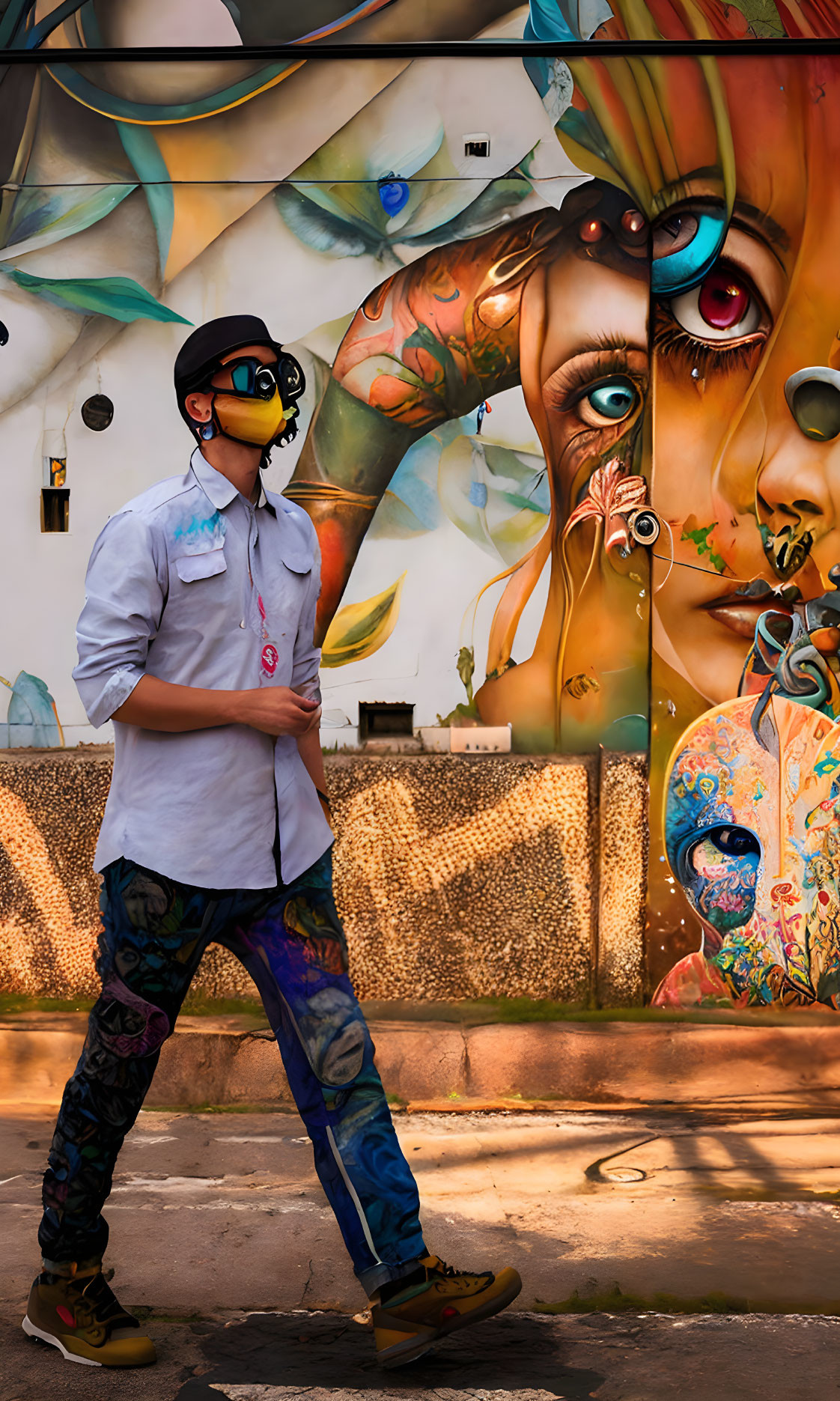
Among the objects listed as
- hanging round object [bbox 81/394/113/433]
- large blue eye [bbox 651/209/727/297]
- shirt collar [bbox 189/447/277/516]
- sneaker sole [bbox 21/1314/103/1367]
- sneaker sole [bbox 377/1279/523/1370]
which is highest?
large blue eye [bbox 651/209/727/297]

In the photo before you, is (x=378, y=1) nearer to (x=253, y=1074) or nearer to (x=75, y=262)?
(x=75, y=262)

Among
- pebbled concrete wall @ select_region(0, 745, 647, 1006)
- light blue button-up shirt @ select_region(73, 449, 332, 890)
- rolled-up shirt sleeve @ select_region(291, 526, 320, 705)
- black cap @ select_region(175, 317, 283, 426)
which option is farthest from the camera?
pebbled concrete wall @ select_region(0, 745, 647, 1006)

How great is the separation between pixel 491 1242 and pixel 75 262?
12.5ft

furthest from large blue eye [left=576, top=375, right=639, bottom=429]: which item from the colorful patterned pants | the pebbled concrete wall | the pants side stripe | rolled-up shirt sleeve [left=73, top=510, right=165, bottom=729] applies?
the pants side stripe

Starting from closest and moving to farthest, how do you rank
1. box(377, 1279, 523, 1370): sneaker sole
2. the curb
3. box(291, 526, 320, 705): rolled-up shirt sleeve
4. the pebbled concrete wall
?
box(377, 1279, 523, 1370): sneaker sole → box(291, 526, 320, 705): rolled-up shirt sleeve → the curb → the pebbled concrete wall

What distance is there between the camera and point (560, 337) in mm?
4848

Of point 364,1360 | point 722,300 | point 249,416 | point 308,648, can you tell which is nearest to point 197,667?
point 308,648

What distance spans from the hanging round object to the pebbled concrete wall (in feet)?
4.28

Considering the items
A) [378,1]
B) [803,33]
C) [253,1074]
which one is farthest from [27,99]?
[253,1074]

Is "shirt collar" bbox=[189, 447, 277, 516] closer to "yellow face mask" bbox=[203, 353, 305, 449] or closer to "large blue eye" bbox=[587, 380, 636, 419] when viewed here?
"yellow face mask" bbox=[203, 353, 305, 449]

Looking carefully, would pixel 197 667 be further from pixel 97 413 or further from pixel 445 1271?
pixel 97 413

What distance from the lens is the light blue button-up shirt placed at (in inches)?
102

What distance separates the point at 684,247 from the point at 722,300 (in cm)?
24

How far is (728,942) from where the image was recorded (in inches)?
189
